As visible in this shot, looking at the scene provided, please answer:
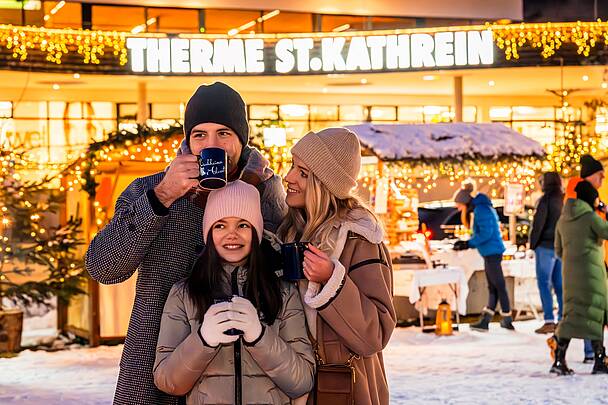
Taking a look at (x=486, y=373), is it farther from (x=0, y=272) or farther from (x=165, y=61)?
(x=165, y=61)

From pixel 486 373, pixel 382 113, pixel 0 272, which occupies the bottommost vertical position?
pixel 486 373

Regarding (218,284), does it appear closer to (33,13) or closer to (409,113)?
(33,13)

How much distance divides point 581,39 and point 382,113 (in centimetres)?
1261

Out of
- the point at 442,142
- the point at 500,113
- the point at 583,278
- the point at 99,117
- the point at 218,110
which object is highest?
the point at 500,113

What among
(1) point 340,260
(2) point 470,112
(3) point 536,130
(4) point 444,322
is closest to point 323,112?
(2) point 470,112

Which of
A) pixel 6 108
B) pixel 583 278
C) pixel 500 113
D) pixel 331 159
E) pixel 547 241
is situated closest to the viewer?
pixel 331 159

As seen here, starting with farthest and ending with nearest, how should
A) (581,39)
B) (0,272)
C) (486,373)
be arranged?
(581,39) → (0,272) → (486,373)

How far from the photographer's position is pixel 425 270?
43.5 ft

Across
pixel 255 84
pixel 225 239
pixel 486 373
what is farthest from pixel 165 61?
pixel 225 239

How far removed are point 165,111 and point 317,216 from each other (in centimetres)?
2671

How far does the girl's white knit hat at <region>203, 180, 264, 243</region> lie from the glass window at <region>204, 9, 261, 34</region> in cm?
2347

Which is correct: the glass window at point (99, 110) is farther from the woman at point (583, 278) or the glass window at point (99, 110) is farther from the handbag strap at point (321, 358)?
the handbag strap at point (321, 358)

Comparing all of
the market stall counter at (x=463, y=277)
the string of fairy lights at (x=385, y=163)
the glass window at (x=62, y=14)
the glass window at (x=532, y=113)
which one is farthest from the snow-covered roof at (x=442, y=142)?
the glass window at (x=532, y=113)

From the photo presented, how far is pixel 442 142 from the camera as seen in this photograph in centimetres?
1513
